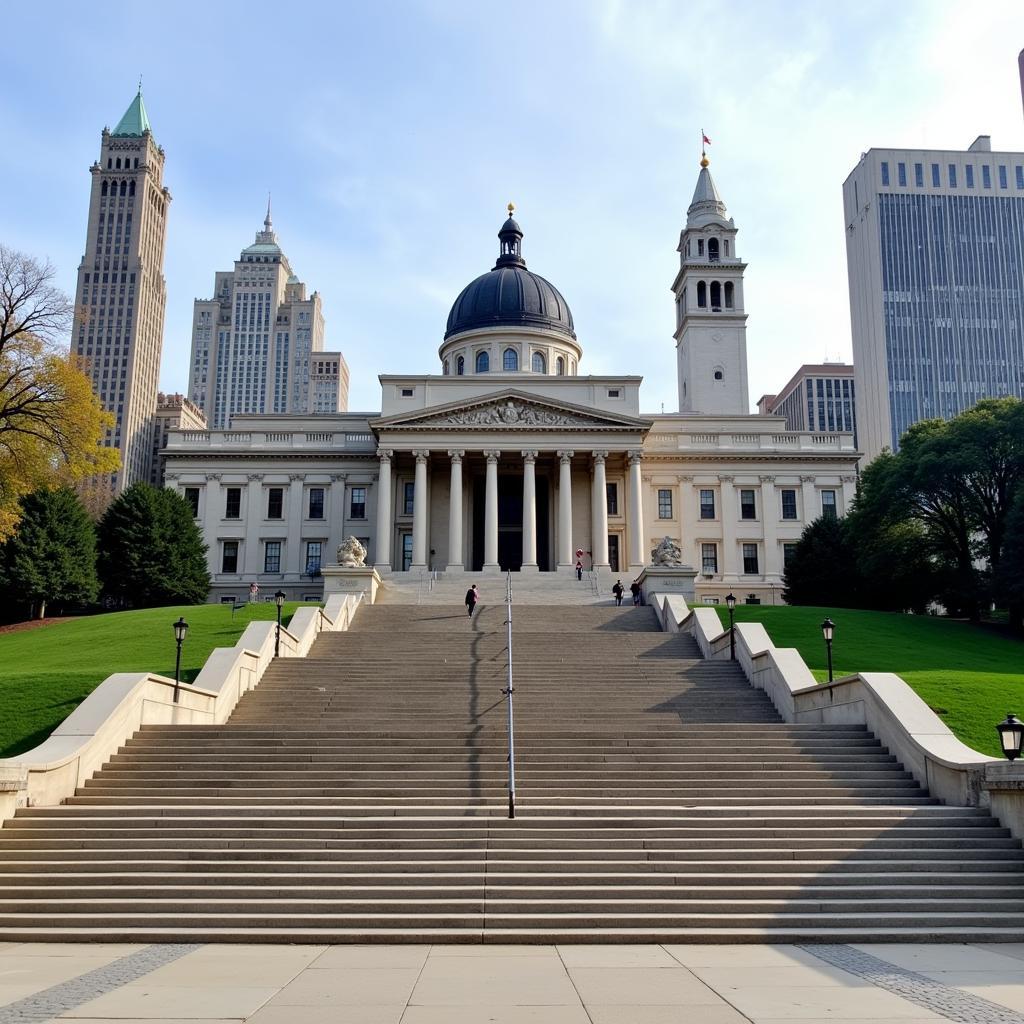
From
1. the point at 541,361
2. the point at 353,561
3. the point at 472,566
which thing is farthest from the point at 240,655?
the point at 541,361

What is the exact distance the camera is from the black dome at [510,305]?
77688mm

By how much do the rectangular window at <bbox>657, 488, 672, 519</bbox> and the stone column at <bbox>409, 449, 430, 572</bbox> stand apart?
1663 cm

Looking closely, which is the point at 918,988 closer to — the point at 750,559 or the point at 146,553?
the point at 146,553

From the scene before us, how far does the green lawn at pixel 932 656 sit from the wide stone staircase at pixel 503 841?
486 centimetres

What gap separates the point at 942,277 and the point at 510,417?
337 feet

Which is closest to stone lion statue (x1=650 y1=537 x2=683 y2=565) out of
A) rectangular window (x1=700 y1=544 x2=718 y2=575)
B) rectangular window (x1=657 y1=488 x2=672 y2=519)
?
rectangular window (x1=700 y1=544 x2=718 y2=575)

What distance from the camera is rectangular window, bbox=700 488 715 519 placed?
6856cm

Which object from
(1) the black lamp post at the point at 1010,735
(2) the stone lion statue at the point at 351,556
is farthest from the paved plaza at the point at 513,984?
(2) the stone lion statue at the point at 351,556

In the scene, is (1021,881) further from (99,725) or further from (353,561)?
(353,561)

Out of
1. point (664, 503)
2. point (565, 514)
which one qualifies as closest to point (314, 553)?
point (565, 514)

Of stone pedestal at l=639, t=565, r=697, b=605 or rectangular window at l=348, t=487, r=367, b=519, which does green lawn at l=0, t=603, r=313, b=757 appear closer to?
stone pedestal at l=639, t=565, r=697, b=605

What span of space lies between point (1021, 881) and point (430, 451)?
51.0 metres

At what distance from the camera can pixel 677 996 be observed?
9.72 meters

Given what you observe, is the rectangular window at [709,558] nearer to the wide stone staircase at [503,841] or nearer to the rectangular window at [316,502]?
the rectangular window at [316,502]
